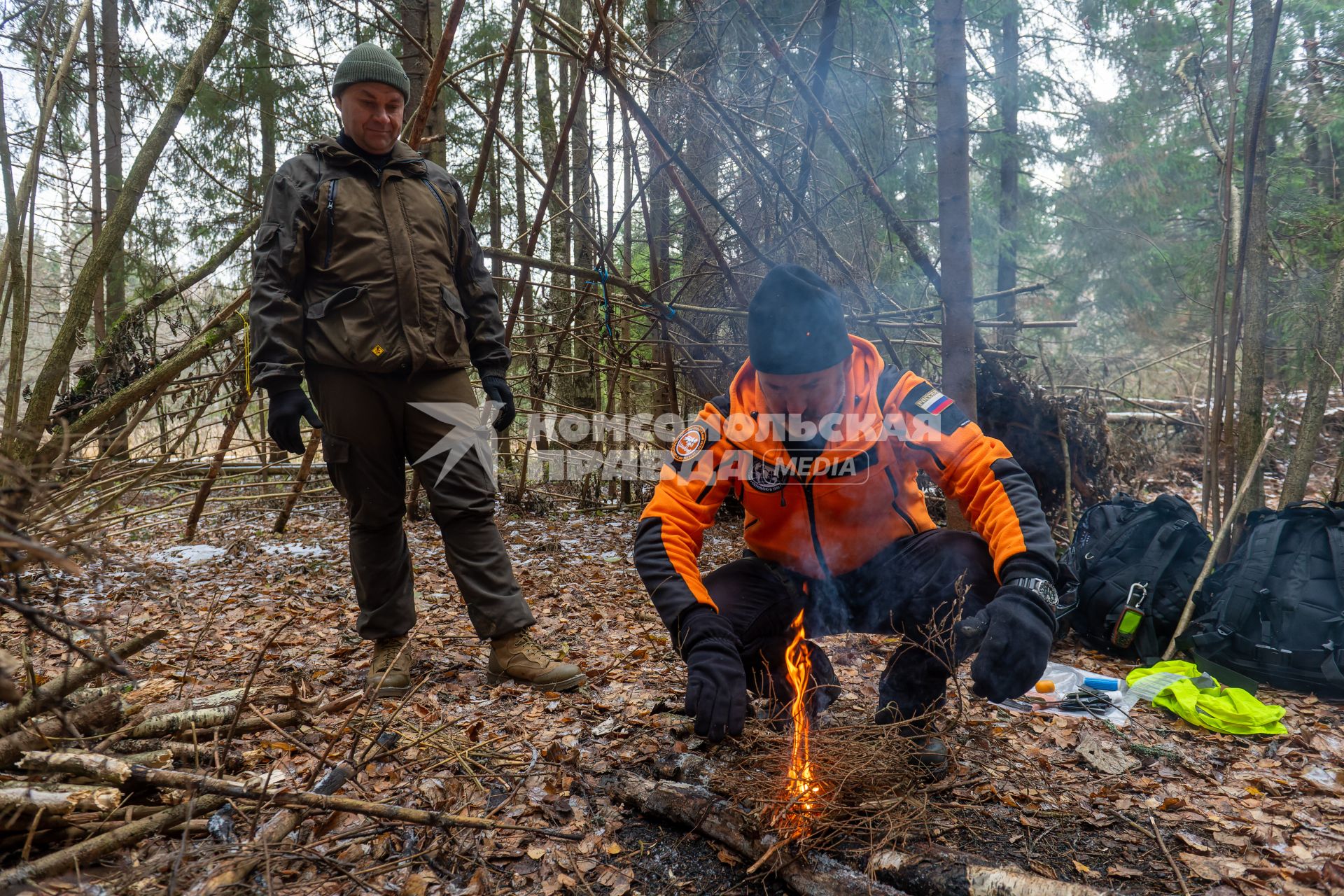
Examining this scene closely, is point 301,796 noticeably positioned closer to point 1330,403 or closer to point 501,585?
point 501,585

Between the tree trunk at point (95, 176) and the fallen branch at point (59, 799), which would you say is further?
the tree trunk at point (95, 176)

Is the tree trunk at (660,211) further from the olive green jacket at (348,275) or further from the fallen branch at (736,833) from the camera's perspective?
the fallen branch at (736,833)

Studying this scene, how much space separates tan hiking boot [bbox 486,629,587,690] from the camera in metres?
3.04

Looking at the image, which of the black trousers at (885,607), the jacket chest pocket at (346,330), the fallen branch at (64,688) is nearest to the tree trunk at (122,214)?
the jacket chest pocket at (346,330)

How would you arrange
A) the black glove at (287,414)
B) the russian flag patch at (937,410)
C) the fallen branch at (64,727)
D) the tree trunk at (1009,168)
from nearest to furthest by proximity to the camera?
the fallen branch at (64,727) → the russian flag patch at (937,410) → the black glove at (287,414) → the tree trunk at (1009,168)

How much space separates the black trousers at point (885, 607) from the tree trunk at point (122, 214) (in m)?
3.55

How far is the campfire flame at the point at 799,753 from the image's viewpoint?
1875 millimetres

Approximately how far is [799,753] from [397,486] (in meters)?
1.98

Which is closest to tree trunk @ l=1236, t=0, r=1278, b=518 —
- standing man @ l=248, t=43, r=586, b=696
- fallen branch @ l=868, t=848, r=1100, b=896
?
fallen branch @ l=868, t=848, r=1100, b=896

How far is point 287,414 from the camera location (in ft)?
9.16

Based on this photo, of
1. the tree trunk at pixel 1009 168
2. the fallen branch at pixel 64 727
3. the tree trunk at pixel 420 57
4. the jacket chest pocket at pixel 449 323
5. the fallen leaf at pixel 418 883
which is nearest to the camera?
the fallen branch at pixel 64 727

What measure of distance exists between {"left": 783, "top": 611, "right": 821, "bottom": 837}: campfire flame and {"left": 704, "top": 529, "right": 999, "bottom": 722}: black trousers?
0.05 meters

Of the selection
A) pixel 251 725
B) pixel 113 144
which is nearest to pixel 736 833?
pixel 251 725

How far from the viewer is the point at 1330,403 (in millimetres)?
10367
